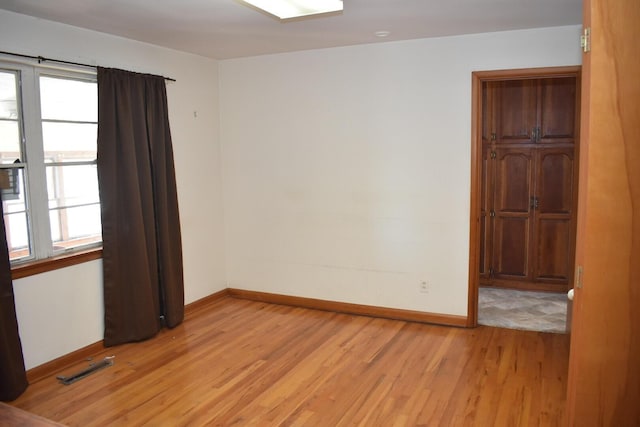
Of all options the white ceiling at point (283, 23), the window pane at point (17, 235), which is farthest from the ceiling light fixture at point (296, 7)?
the window pane at point (17, 235)

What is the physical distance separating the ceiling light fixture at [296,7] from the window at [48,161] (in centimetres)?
173

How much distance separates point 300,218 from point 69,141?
2.11 meters

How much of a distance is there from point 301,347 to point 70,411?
166 centimetres

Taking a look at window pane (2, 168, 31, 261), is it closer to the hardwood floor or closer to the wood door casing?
the hardwood floor

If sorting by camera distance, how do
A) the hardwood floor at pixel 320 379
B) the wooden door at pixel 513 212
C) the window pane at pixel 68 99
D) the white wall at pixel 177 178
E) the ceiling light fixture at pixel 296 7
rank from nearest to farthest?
1. the ceiling light fixture at pixel 296 7
2. the hardwood floor at pixel 320 379
3. the white wall at pixel 177 178
4. the window pane at pixel 68 99
5. the wooden door at pixel 513 212

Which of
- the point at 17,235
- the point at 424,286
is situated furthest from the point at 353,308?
the point at 17,235

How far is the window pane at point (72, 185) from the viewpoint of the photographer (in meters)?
3.71

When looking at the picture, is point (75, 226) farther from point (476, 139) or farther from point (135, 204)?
point (476, 139)

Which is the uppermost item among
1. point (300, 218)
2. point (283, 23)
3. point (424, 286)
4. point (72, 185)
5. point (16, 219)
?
point (283, 23)

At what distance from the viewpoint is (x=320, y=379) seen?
11.4ft

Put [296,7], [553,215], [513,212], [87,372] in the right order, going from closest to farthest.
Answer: [296,7] < [87,372] < [553,215] < [513,212]

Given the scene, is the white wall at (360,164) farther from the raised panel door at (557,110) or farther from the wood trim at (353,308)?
the raised panel door at (557,110)

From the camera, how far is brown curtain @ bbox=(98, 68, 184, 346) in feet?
12.7

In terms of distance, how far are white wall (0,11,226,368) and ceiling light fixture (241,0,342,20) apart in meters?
1.66
